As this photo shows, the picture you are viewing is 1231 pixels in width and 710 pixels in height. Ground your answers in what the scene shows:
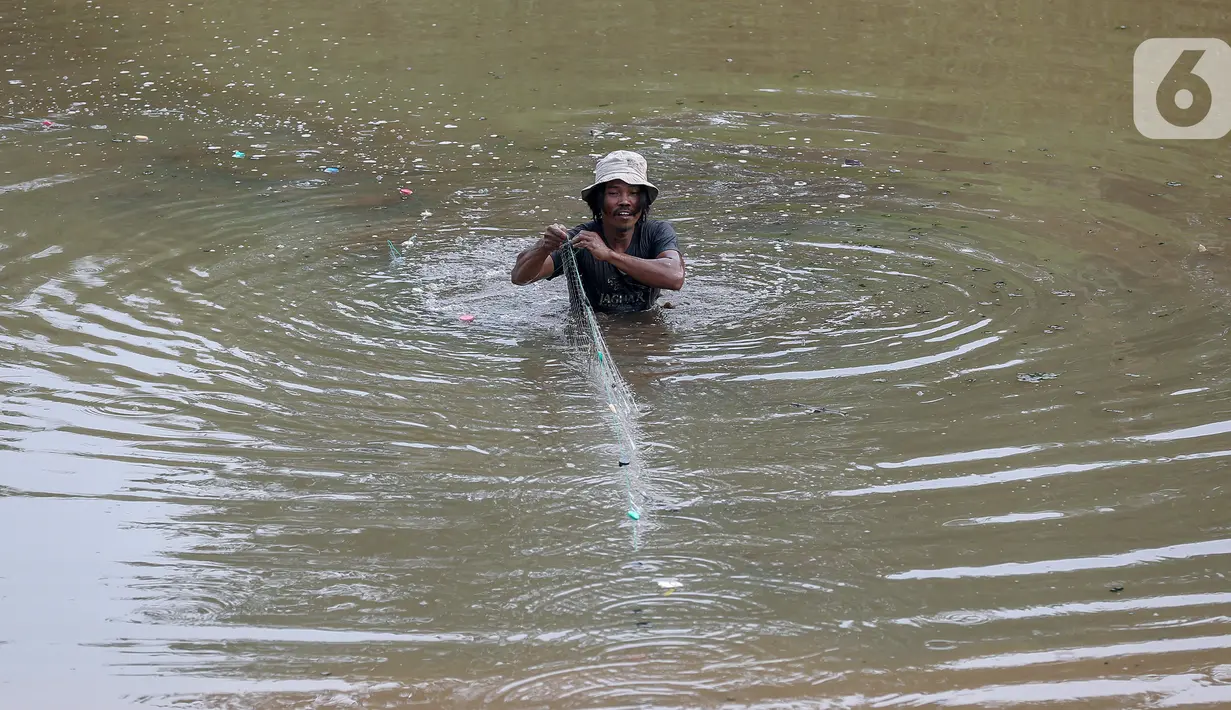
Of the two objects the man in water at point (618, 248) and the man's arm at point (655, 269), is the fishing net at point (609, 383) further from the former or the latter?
the man's arm at point (655, 269)

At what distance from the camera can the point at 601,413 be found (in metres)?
5.05

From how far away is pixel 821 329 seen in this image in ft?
19.6

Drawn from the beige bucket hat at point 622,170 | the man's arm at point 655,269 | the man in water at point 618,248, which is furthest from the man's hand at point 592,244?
the beige bucket hat at point 622,170

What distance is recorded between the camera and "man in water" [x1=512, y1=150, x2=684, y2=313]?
230 inches

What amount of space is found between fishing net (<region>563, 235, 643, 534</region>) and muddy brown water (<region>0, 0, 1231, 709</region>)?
0.22ft

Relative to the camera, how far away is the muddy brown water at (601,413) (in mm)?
3377

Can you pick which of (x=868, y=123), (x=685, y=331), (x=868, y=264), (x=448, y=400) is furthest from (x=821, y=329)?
(x=868, y=123)

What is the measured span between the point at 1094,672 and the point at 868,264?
156 inches

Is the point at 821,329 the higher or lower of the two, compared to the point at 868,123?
lower

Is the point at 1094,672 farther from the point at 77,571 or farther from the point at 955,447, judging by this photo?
the point at 77,571
